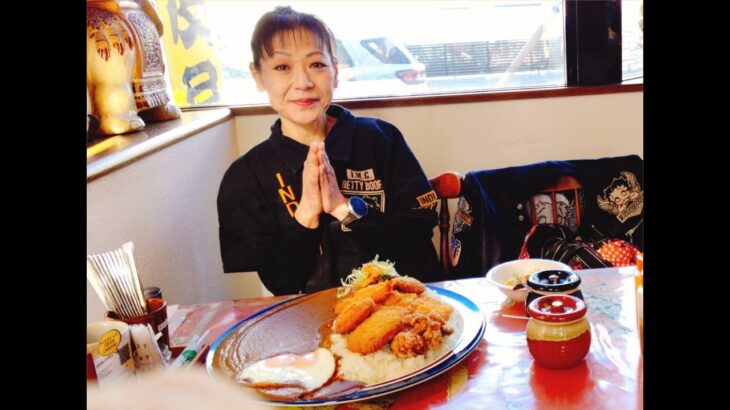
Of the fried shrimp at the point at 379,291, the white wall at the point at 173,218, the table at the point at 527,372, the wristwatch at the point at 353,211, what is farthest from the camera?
the wristwatch at the point at 353,211

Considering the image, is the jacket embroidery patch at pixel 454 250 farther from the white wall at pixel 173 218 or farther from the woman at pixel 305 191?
the white wall at pixel 173 218

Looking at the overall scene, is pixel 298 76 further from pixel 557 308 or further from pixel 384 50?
pixel 557 308

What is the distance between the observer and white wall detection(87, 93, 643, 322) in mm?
1240

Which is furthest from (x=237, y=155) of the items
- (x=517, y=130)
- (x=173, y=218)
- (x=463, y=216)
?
(x=517, y=130)

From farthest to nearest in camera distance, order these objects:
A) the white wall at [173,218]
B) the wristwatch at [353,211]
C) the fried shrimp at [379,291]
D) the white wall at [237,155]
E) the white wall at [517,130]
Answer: the white wall at [517,130] < the wristwatch at [353,211] < the white wall at [237,155] < the white wall at [173,218] < the fried shrimp at [379,291]

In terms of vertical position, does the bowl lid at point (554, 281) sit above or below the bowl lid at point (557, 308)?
above

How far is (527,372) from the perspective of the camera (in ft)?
2.48

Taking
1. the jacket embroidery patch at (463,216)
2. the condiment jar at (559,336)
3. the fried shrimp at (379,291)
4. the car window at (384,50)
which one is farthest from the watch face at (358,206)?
the car window at (384,50)

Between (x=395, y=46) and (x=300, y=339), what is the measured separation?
1362mm

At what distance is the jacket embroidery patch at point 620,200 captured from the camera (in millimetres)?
1666

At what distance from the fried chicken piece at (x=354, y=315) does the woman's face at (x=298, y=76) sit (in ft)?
2.18
